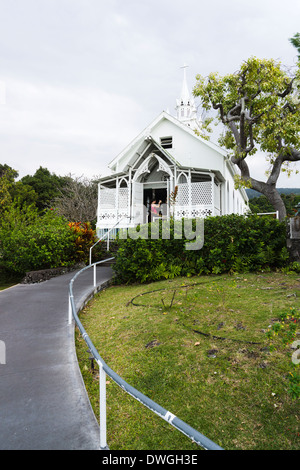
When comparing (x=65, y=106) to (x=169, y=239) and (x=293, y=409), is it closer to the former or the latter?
(x=169, y=239)

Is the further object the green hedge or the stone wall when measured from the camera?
the green hedge

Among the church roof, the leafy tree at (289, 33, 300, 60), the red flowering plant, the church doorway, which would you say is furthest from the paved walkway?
the church roof

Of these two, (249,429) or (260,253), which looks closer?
(249,429)

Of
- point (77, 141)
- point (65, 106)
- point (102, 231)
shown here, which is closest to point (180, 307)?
point (102, 231)

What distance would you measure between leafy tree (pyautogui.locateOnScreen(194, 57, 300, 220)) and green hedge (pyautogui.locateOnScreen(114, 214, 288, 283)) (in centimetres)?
504

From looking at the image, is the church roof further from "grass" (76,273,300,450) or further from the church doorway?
"grass" (76,273,300,450)

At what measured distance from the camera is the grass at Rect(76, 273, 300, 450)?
2.90 metres

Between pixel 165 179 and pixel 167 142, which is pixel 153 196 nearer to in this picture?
pixel 165 179

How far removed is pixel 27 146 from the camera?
20.0 meters

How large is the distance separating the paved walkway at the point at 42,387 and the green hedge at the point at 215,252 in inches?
118

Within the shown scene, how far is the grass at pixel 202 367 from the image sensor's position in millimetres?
2904

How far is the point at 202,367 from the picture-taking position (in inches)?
154

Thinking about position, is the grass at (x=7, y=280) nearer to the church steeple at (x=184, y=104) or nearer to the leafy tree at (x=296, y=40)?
the leafy tree at (x=296, y=40)
